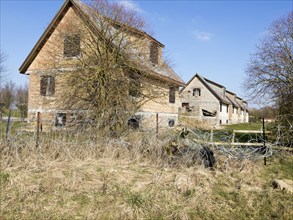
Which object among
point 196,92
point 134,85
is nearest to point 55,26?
point 134,85

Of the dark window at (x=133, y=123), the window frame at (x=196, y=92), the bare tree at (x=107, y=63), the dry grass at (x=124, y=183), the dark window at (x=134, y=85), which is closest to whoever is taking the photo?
the dry grass at (x=124, y=183)

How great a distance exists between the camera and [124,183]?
17.3 feet

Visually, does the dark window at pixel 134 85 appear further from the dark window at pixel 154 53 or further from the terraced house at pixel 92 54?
the dark window at pixel 154 53

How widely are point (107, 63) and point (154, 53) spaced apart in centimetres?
385

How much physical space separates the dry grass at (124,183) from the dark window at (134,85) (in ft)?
15.7

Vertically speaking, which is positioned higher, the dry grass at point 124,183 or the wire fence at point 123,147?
the wire fence at point 123,147

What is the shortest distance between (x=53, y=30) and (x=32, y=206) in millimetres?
15416

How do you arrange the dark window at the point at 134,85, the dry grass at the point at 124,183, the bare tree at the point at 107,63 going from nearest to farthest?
the dry grass at the point at 124,183 < the bare tree at the point at 107,63 < the dark window at the point at 134,85

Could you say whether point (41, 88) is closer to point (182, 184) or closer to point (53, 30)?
point (53, 30)

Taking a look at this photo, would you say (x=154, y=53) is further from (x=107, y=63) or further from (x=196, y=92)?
(x=196, y=92)

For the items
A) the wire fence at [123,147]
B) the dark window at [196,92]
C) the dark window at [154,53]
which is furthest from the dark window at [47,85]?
the dark window at [196,92]

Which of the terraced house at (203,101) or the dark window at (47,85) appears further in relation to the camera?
the terraced house at (203,101)

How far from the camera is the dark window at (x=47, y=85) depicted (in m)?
15.5

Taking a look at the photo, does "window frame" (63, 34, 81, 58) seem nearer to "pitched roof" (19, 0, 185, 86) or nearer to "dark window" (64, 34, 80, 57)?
"dark window" (64, 34, 80, 57)
